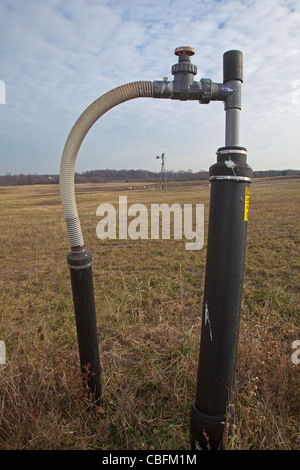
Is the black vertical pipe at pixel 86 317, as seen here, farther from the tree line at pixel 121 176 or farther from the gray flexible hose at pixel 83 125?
the tree line at pixel 121 176

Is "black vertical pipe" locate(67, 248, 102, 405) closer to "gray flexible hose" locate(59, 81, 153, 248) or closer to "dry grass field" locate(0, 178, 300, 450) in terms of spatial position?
"dry grass field" locate(0, 178, 300, 450)

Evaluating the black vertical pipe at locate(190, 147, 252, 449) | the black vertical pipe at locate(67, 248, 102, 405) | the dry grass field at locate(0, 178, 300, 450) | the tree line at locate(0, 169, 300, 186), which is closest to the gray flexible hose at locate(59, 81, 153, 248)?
the black vertical pipe at locate(67, 248, 102, 405)

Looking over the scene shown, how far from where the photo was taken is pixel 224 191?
146 centimetres

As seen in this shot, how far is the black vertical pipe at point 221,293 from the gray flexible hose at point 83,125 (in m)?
→ 0.61

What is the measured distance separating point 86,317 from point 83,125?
1157 mm

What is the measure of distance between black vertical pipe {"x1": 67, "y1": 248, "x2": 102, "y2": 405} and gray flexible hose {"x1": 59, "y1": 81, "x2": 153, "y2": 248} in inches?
9.6

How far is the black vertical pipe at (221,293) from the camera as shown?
1.46 meters

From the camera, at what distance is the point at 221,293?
1.52 meters

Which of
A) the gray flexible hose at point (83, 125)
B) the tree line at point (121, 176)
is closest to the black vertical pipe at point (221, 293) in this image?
the gray flexible hose at point (83, 125)

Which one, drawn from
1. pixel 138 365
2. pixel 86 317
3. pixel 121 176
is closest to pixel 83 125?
pixel 86 317

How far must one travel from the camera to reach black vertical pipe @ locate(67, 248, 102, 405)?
1754 millimetres

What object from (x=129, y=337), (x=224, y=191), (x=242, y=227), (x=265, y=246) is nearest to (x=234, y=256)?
(x=242, y=227)

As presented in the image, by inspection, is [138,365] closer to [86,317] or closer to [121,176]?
[86,317]
